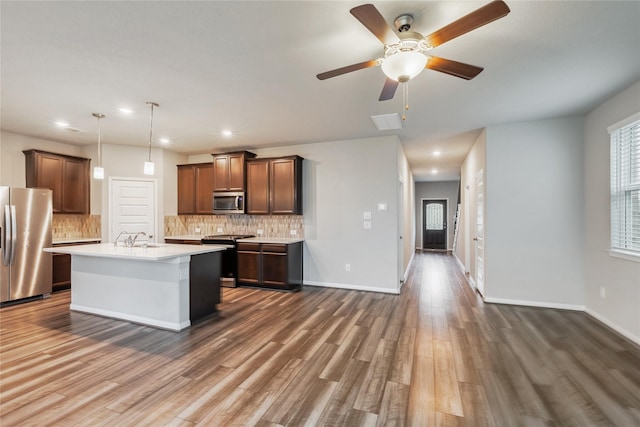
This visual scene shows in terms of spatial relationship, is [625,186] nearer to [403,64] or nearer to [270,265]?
[403,64]

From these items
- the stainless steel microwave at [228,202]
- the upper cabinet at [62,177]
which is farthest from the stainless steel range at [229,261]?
the upper cabinet at [62,177]

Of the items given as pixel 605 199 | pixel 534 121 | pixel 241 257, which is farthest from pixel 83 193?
pixel 605 199

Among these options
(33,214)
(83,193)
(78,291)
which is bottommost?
(78,291)

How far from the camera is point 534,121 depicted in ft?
13.4

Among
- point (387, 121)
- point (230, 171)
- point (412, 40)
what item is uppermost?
point (387, 121)

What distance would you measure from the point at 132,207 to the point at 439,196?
9935 mm

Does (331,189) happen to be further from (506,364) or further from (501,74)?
(506,364)

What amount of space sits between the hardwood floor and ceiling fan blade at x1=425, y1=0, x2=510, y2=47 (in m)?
2.37

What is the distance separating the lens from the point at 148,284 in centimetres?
349

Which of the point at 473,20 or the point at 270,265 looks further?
the point at 270,265

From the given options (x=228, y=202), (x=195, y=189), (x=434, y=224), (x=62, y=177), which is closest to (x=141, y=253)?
(x=228, y=202)

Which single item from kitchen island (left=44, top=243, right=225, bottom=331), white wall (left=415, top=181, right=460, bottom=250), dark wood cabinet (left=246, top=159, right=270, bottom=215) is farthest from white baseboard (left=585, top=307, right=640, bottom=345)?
white wall (left=415, top=181, right=460, bottom=250)

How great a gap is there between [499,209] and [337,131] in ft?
8.72

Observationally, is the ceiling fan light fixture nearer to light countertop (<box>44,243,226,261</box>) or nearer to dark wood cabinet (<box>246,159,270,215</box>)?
light countertop (<box>44,243,226,261</box>)
